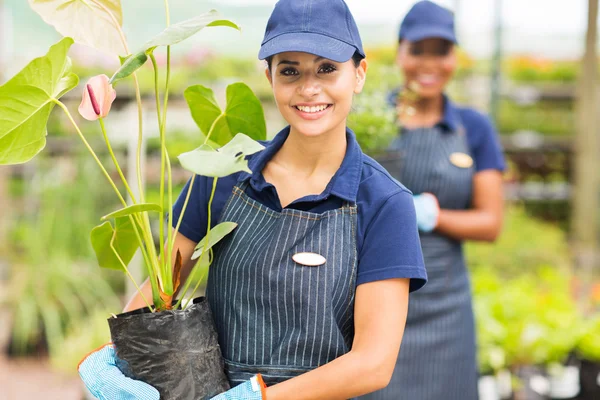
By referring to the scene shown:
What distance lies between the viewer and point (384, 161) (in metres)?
1.88

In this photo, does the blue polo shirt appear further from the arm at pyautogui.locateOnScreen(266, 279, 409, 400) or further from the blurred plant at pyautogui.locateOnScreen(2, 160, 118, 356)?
the blurred plant at pyautogui.locateOnScreen(2, 160, 118, 356)

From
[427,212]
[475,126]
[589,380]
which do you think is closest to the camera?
[427,212]

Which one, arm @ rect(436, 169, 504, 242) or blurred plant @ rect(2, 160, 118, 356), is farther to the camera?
blurred plant @ rect(2, 160, 118, 356)

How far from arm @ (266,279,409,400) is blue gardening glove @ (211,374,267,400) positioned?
0.6 inches

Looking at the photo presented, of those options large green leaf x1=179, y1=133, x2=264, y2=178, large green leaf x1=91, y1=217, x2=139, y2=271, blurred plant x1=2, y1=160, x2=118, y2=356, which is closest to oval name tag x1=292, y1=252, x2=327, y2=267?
large green leaf x1=179, y1=133, x2=264, y2=178

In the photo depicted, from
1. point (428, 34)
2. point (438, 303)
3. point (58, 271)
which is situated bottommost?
point (58, 271)

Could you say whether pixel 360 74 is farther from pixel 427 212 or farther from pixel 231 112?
pixel 427 212

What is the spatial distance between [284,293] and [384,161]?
761 millimetres

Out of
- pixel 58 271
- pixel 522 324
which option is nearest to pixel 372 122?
pixel 522 324

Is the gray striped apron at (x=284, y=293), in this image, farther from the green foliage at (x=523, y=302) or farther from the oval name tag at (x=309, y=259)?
the green foliage at (x=523, y=302)

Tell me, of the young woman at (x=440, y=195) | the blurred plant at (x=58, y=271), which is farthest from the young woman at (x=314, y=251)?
the blurred plant at (x=58, y=271)

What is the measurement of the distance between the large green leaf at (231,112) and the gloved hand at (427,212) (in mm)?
754

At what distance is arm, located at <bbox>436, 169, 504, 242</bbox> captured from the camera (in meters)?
2.15

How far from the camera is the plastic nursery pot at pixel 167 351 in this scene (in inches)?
44.6
